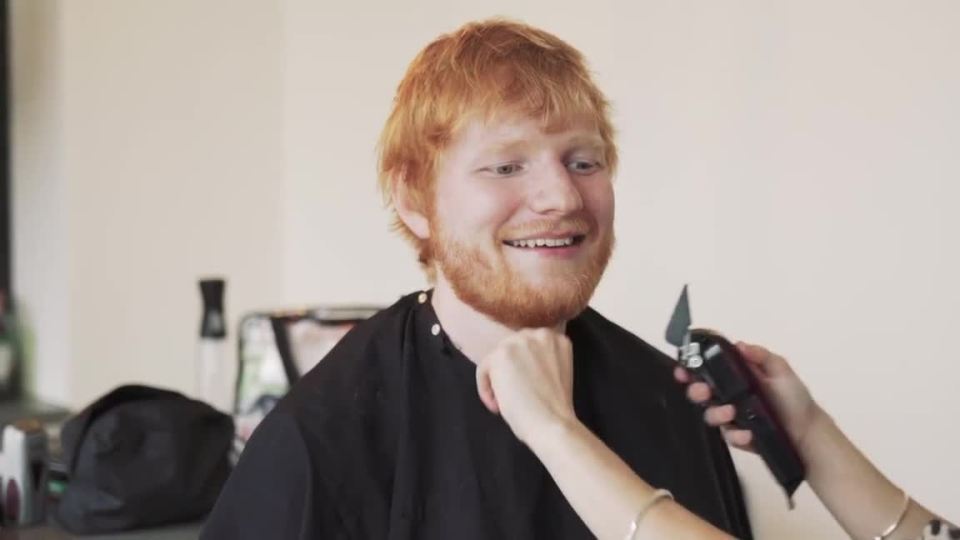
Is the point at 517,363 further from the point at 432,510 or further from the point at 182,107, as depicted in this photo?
the point at 182,107

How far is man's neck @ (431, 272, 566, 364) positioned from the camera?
→ 1112 mm

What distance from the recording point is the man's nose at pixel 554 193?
103cm

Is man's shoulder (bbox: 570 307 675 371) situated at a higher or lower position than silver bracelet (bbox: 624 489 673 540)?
higher

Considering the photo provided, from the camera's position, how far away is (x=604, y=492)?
85 cm

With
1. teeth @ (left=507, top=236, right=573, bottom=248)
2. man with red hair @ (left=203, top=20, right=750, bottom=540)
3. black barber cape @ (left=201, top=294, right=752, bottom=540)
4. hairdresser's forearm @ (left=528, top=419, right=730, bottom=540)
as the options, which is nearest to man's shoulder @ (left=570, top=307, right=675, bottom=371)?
black barber cape @ (left=201, top=294, right=752, bottom=540)

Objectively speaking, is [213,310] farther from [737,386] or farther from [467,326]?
[737,386]

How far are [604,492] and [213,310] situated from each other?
57.4 inches

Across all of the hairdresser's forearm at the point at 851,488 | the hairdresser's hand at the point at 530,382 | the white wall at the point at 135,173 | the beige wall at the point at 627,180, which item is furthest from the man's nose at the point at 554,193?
the white wall at the point at 135,173

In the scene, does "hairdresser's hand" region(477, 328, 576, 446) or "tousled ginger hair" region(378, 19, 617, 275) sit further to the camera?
"tousled ginger hair" region(378, 19, 617, 275)

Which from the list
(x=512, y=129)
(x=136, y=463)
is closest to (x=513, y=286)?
(x=512, y=129)

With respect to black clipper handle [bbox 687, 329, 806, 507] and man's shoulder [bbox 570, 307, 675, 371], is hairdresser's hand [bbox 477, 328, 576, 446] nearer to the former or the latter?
black clipper handle [bbox 687, 329, 806, 507]

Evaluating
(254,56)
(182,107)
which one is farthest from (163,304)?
(254,56)

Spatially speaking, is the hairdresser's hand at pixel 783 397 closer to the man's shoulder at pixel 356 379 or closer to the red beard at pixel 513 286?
the red beard at pixel 513 286

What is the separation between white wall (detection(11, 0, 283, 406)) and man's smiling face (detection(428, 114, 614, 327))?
1.62m
